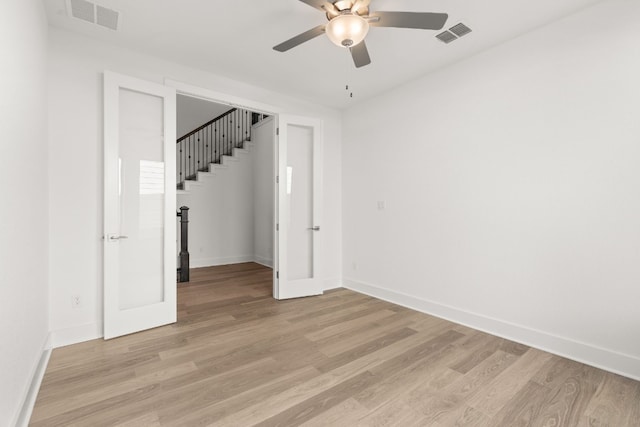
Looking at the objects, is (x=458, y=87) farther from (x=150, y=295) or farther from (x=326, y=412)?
(x=150, y=295)

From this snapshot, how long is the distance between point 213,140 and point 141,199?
201 inches

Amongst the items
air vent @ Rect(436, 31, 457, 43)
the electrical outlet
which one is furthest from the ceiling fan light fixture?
the electrical outlet

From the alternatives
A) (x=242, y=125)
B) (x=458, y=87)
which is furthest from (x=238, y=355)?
(x=242, y=125)

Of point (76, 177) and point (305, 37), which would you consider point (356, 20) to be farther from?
point (76, 177)

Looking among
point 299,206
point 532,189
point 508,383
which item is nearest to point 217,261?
point 299,206

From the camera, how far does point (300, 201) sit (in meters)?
4.42

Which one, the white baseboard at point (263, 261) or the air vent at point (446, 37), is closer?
the air vent at point (446, 37)

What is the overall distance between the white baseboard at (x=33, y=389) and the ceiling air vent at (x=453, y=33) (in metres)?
4.20

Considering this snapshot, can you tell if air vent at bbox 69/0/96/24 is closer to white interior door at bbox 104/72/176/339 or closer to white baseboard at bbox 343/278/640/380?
white interior door at bbox 104/72/176/339

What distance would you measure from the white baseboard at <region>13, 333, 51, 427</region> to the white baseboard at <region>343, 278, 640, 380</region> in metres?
3.55

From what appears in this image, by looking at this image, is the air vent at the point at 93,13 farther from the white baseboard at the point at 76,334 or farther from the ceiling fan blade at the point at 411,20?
the white baseboard at the point at 76,334

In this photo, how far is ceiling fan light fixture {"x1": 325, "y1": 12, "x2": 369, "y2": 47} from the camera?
2.09 metres

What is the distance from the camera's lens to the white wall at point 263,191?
645 centimetres

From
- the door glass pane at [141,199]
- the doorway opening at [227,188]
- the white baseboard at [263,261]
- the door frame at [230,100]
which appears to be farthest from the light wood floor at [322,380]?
the doorway opening at [227,188]
